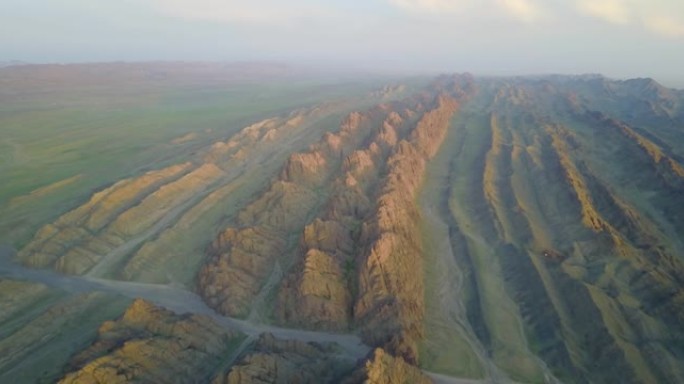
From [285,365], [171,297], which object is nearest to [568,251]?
[285,365]

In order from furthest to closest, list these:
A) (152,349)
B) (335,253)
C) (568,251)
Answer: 1. (568,251)
2. (335,253)
3. (152,349)

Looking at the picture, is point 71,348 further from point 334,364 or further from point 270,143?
point 270,143

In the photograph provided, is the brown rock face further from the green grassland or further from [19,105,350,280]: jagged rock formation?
the green grassland

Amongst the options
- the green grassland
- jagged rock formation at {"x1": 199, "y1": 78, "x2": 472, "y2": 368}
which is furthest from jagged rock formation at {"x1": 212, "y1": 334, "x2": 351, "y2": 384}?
the green grassland

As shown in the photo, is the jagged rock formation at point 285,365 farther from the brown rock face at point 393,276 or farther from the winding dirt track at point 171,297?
the brown rock face at point 393,276

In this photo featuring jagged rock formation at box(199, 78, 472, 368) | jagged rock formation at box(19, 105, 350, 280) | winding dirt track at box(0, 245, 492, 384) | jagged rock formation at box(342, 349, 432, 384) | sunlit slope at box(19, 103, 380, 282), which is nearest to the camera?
jagged rock formation at box(342, 349, 432, 384)

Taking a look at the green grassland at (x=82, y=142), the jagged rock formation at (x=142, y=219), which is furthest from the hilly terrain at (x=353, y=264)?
the green grassland at (x=82, y=142)

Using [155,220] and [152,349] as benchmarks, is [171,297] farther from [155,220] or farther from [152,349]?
[155,220]
